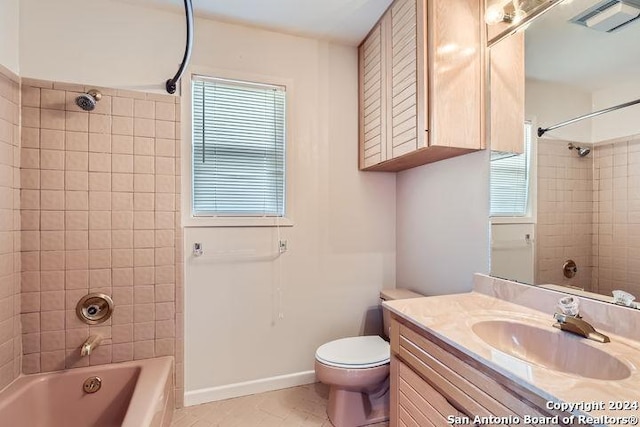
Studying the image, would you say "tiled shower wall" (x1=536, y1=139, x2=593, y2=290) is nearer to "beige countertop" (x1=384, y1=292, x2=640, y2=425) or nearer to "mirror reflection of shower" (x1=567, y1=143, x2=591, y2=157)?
"mirror reflection of shower" (x1=567, y1=143, x2=591, y2=157)

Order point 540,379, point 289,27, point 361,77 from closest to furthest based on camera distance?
point 540,379 < point 289,27 < point 361,77

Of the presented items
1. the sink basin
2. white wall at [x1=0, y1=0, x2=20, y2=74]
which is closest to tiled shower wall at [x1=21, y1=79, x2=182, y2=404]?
white wall at [x1=0, y1=0, x2=20, y2=74]

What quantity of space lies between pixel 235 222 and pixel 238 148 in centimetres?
51

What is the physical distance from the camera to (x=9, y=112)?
1.61m

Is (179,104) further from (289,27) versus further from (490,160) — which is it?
(490,160)

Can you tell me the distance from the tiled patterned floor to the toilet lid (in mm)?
420

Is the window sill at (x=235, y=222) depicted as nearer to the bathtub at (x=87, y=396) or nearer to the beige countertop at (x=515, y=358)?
the bathtub at (x=87, y=396)

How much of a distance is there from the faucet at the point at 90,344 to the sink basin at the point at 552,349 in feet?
6.47

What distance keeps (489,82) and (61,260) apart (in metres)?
2.58

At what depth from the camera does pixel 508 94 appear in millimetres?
1549

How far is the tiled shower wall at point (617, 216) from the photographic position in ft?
3.72

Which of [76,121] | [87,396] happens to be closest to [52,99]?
[76,121]

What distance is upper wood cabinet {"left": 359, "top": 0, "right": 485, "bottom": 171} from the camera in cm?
154

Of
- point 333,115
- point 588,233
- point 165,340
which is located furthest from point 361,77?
point 165,340
